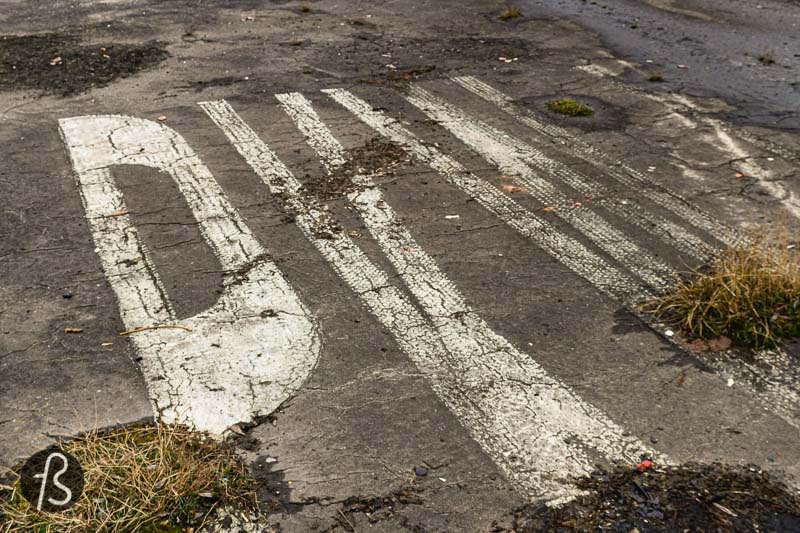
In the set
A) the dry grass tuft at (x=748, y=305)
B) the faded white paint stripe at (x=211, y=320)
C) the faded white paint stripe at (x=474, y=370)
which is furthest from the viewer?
the dry grass tuft at (x=748, y=305)

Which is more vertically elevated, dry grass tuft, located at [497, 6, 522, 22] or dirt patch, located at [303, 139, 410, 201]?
dry grass tuft, located at [497, 6, 522, 22]

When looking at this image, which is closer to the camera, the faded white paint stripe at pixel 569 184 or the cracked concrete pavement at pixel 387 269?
the cracked concrete pavement at pixel 387 269

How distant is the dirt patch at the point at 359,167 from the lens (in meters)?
7.42

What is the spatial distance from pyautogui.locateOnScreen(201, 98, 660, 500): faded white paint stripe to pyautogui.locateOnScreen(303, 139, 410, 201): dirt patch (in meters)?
0.18

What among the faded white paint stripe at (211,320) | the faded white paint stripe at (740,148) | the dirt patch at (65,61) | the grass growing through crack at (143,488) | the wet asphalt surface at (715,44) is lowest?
the dirt patch at (65,61)

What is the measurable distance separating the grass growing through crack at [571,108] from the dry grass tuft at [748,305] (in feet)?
13.4

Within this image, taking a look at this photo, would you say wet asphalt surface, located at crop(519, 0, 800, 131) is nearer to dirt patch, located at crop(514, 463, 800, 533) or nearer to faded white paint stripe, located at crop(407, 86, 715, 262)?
faded white paint stripe, located at crop(407, 86, 715, 262)

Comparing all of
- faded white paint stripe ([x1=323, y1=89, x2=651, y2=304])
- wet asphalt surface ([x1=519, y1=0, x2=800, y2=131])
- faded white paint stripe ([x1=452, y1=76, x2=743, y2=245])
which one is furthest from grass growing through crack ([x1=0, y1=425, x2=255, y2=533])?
wet asphalt surface ([x1=519, y1=0, x2=800, y2=131])

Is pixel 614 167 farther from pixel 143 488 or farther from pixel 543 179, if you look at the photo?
pixel 143 488

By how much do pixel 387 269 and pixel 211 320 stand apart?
1444mm

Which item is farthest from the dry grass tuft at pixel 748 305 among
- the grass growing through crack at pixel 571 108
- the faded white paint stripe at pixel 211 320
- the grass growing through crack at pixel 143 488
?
the grass growing through crack at pixel 571 108

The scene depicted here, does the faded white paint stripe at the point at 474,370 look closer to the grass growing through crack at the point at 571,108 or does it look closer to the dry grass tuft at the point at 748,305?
the dry grass tuft at the point at 748,305

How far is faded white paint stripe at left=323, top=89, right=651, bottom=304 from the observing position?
6.04 meters

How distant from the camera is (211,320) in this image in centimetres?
552
